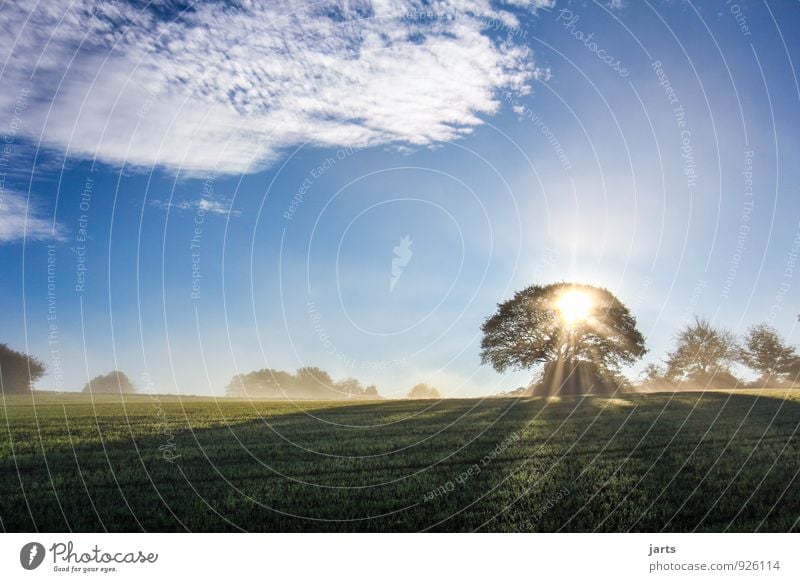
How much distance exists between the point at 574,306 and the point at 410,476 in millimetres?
30704

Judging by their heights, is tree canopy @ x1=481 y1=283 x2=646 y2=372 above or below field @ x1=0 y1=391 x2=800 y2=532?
above

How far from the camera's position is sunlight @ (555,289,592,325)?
39.0 meters

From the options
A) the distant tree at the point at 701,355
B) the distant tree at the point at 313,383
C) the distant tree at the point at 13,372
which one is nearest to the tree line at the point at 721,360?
the distant tree at the point at 701,355

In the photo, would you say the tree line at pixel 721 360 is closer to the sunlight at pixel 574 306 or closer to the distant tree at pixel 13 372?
the sunlight at pixel 574 306

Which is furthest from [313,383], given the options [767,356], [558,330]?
[767,356]

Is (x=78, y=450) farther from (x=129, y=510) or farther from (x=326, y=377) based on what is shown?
(x=326, y=377)

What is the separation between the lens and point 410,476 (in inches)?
459

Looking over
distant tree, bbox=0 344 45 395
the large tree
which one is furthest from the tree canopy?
distant tree, bbox=0 344 45 395

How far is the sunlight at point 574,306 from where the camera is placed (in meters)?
39.0

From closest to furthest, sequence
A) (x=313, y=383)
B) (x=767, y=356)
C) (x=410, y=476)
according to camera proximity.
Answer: (x=410, y=476)
(x=767, y=356)
(x=313, y=383)

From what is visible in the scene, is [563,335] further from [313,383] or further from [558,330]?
[313,383]

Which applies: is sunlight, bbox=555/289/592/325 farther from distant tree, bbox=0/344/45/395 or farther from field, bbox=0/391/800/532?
distant tree, bbox=0/344/45/395
